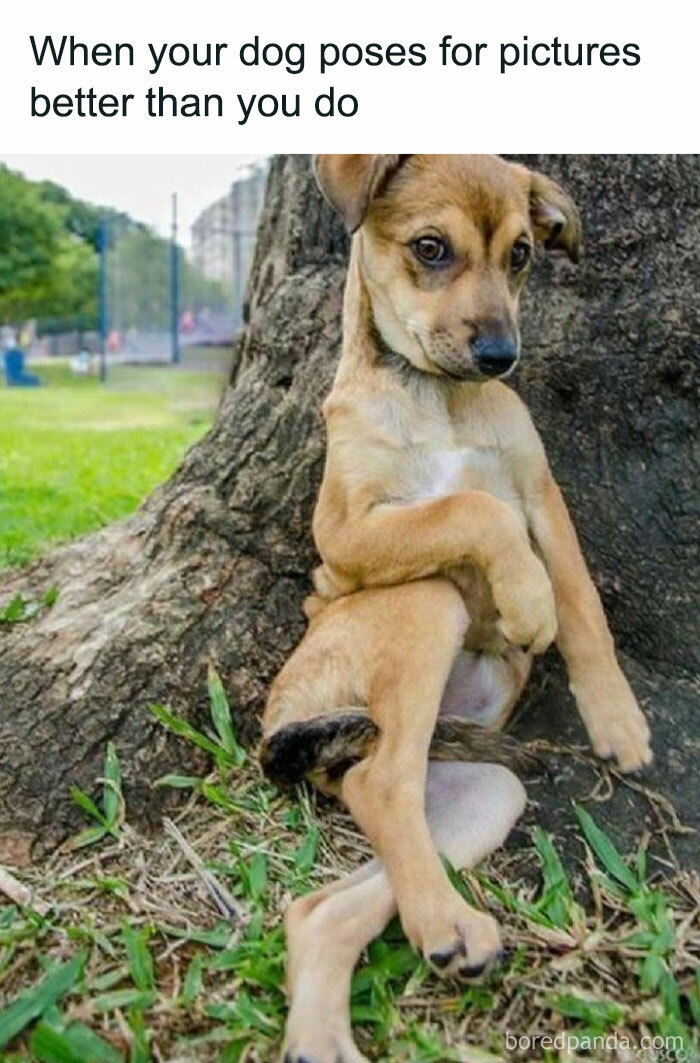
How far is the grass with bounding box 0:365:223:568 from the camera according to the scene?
7.70 metres

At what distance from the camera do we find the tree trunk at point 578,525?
3818 millimetres

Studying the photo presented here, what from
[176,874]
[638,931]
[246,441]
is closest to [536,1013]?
[638,931]

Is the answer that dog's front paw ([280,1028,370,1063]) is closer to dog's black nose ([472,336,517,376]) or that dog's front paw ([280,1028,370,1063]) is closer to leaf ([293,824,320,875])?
leaf ([293,824,320,875])

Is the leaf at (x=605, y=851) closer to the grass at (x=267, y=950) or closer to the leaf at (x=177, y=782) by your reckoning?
the grass at (x=267, y=950)

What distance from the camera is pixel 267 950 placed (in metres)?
3.03

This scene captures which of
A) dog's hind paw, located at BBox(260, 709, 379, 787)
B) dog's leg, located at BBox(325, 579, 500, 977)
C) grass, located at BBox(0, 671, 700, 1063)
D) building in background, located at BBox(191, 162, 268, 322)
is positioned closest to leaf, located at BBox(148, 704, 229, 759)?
grass, located at BBox(0, 671, 700, 1063)

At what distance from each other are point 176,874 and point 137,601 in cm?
109

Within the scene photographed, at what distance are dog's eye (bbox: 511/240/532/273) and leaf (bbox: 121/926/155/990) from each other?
2.06m

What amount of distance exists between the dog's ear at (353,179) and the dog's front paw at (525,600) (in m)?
1.05

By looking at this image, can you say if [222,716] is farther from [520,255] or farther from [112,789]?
[520,255]

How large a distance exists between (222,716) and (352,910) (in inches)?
40.5

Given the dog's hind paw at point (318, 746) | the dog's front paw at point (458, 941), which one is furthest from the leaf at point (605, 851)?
the dog's hind paw at point (318, 746)

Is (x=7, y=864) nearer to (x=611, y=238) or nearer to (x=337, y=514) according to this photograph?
(x=337, y=514)

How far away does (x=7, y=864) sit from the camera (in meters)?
3.52
